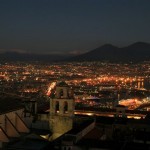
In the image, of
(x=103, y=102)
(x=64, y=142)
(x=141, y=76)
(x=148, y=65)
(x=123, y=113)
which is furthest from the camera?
(x=148, y=65)

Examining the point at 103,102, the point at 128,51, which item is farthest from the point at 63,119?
the point at 128,51

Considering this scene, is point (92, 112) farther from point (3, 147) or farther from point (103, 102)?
point (103, 102)

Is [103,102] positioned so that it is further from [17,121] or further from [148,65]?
[148,65]

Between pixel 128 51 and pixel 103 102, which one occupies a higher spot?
pixel 128 51

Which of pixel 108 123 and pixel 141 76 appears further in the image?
pixel 141 76

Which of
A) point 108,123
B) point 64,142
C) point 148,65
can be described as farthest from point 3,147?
point 148,65

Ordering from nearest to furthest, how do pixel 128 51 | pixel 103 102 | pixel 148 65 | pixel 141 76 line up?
pixel 103 102 < pixel 141 76 < pixel 148 65 < pixel 128 51
